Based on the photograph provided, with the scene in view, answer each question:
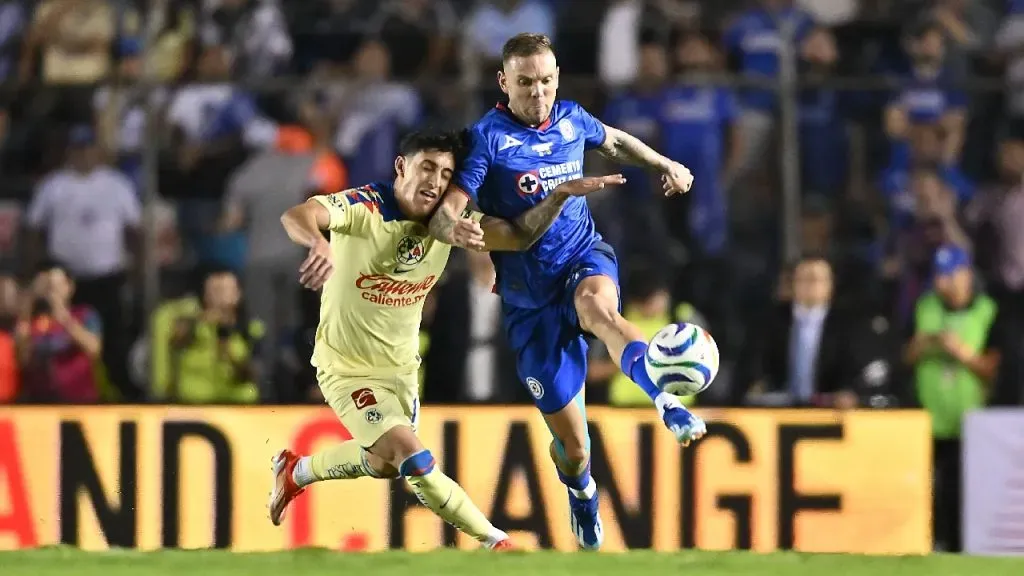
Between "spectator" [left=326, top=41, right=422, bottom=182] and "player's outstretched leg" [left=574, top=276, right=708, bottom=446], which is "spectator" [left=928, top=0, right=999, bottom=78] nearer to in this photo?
"spectator" [left=326, top=41, right=422, bottom=182]

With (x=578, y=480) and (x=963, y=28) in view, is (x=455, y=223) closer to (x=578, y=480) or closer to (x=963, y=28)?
(x=578, y=480)

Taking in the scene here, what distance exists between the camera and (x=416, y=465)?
32.1ft

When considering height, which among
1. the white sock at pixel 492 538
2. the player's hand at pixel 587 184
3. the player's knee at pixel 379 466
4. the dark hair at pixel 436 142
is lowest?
the white sock at pixel 492 538

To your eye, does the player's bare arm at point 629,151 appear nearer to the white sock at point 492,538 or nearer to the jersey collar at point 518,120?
the jersey collar at point 518,120

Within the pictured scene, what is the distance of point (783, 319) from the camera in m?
13.0

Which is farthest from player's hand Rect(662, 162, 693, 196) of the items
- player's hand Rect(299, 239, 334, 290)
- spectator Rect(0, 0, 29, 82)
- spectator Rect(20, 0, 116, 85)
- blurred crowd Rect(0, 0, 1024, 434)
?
spectator Rect(0, 0, 29, 82)

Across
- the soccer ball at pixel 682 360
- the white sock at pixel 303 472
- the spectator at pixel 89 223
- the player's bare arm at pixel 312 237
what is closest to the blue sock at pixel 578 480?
the white sock at pixel 303 472

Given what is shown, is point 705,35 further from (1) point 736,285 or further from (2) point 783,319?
(2) point 783,319

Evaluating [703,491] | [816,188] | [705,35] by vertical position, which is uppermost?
[705,35]

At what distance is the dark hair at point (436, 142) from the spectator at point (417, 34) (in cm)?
632

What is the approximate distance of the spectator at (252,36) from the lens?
53.6 ft

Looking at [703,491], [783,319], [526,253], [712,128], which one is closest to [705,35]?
[712,128]

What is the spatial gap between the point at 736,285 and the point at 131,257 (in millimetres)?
4730

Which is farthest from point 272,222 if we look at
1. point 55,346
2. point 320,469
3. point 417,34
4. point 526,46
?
point 526,46
